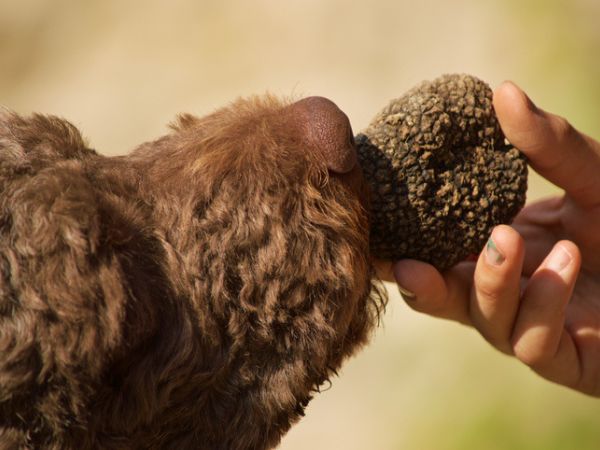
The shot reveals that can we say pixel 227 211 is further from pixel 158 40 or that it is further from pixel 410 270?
pixel 158 40

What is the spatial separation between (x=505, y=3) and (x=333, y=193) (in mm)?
4040

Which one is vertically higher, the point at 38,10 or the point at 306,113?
the point at 38,10

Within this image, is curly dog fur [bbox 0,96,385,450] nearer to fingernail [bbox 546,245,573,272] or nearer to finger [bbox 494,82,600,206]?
finger [bbox 494,82,600,206]

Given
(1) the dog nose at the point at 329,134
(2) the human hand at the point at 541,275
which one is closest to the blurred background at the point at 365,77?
(2) the human hand at the point at 541,275

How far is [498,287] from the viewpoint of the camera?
258 cm

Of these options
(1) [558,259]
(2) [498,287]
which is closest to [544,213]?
(1) [558,259]

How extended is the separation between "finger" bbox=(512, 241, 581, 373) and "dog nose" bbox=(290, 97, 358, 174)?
0.90 meters

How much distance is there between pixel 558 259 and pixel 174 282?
1291mm

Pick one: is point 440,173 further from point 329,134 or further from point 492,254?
point 329,134

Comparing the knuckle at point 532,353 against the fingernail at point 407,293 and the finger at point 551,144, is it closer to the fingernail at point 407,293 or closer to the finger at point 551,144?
the fingernail at point 407,293

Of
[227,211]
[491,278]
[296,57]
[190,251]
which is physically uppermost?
[296,57]

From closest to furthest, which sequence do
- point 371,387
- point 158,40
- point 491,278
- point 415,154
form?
point 415,154
point 491,278
point 371,387
point 158,40

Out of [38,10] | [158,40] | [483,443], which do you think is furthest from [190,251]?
[38,10]

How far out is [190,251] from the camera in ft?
6.87
